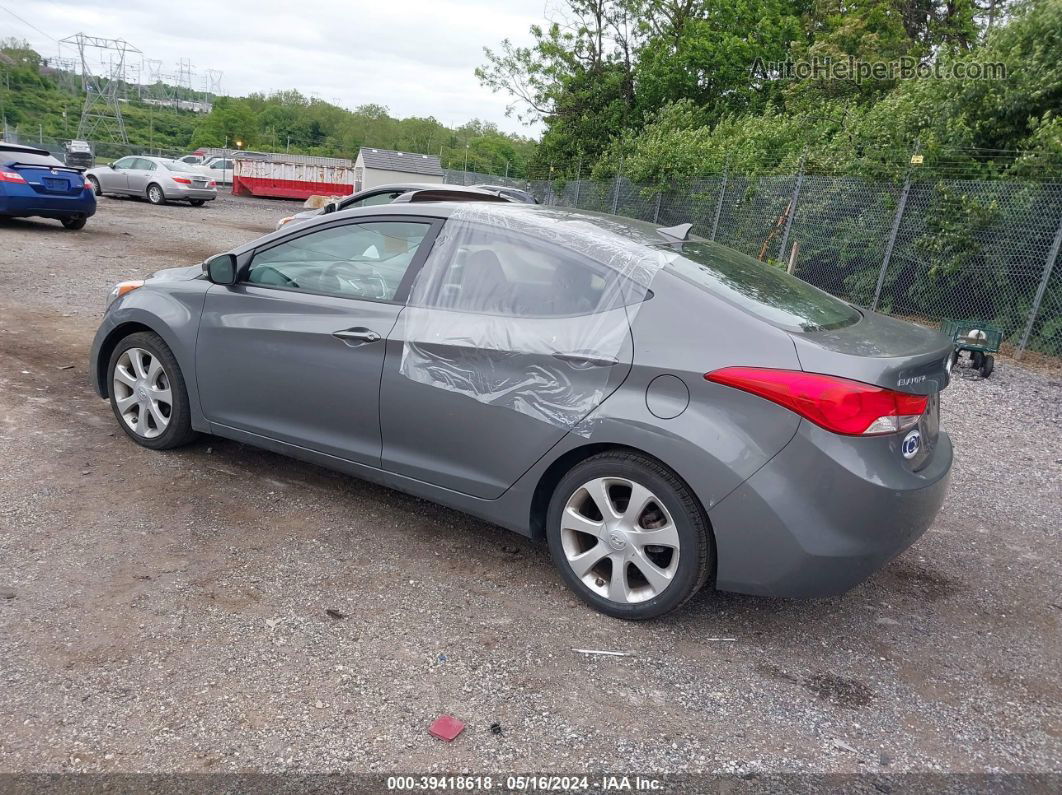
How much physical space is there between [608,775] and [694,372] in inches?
55.7

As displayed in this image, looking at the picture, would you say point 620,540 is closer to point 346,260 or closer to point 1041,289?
point 346,260

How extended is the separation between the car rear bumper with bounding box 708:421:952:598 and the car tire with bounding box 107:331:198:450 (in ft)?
10.1

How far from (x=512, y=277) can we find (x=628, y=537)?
124 centimetres

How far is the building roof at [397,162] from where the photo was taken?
134 feet

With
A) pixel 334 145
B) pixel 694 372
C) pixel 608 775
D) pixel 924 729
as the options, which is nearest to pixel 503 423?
pixel 694 372

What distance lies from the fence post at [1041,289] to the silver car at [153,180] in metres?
23.0

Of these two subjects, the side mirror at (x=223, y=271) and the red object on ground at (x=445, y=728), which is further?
the side mirror at (x=223, y=271)

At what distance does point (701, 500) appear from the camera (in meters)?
2.95

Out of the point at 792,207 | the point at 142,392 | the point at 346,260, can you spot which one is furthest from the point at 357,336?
the point at 792,207

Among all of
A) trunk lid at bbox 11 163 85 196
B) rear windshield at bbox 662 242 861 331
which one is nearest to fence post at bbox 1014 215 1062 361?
rear windshield at bbox 662 242 861 331

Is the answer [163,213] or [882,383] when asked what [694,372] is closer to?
[882,383]

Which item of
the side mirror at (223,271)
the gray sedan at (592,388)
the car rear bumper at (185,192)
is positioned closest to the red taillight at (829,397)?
the gray sedan at (592,388)

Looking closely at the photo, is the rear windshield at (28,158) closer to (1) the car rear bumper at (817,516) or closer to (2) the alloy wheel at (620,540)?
(2) the alloy wheel at (620,540)

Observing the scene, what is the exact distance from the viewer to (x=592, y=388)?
3.14 m
